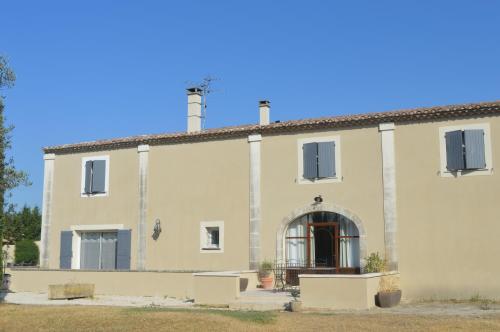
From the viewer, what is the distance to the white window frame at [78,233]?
22.6 metres

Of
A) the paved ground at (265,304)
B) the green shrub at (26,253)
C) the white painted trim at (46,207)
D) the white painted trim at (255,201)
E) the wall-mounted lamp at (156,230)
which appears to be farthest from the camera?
the green shrub at (26,253)

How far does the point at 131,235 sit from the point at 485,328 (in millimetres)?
13253

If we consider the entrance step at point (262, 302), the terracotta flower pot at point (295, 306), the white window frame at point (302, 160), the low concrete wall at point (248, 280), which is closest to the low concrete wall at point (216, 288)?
the entrance step at point (262, 302)

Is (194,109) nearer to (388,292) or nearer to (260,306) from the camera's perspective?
(260,306)

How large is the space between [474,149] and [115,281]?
37.9 feet

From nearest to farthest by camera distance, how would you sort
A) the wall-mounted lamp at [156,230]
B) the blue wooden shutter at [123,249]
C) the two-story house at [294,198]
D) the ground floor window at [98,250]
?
the two-story house at [294,198], the wall-mounted lamp at [156,230], the blue wooden shutter at [123,249], the ground floor window at [98,250]

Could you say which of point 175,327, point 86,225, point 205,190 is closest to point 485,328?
point 175,327

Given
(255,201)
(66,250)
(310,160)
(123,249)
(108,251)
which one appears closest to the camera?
(310,160)

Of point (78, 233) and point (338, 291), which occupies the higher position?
point (78, 233)

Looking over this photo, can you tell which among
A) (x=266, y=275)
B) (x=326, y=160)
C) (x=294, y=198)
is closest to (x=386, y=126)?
(x=326, y=160)

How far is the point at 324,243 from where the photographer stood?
19.6m

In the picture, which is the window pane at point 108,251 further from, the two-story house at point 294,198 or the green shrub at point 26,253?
the green shrub at point 26,253

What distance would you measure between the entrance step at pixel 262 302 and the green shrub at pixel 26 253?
2488cm

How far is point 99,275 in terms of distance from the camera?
20.8 meters
